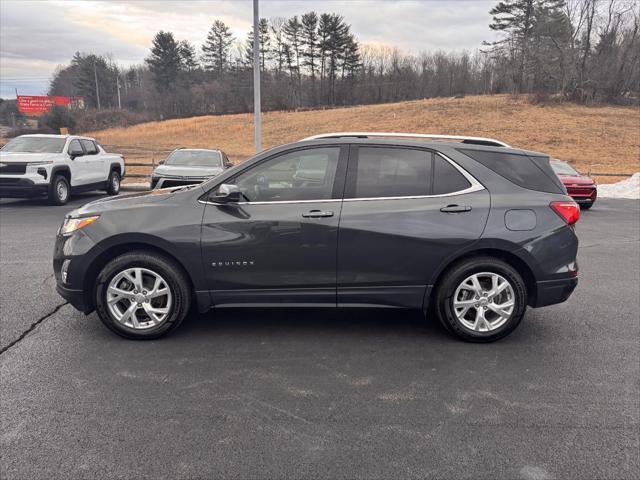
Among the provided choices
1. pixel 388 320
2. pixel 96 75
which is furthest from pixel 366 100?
pixel 388 320

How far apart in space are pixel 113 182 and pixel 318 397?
44.6 feet

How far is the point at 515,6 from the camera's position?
62.1 meters

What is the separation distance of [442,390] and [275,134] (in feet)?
155

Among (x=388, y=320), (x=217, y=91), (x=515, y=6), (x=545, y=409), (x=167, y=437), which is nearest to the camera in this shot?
(x=167, y=437)

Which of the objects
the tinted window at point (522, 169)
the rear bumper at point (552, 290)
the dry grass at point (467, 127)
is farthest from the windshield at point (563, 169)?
the dry grass at point (467, 127)

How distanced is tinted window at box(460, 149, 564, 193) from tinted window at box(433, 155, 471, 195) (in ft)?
0.77

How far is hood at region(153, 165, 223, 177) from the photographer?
434 inches

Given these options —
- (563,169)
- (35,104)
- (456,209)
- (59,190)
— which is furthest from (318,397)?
(35,104)

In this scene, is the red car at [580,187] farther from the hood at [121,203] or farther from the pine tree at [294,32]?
the pine tree at [294,32]

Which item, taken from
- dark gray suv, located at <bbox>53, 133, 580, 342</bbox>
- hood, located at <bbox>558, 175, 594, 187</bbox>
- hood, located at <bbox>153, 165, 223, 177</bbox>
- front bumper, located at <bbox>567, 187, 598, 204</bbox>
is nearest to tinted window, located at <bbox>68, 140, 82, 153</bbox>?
hood, located at <bbox>153, 165, 223, 177</bbox>

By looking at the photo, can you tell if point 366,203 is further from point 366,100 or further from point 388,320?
point 366,100

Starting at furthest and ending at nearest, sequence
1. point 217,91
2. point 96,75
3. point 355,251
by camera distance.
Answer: point 96,75
point 217,91
point 355,251

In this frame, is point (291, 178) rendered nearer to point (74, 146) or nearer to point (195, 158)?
point (195, 158)

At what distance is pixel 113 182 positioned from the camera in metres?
14.8
